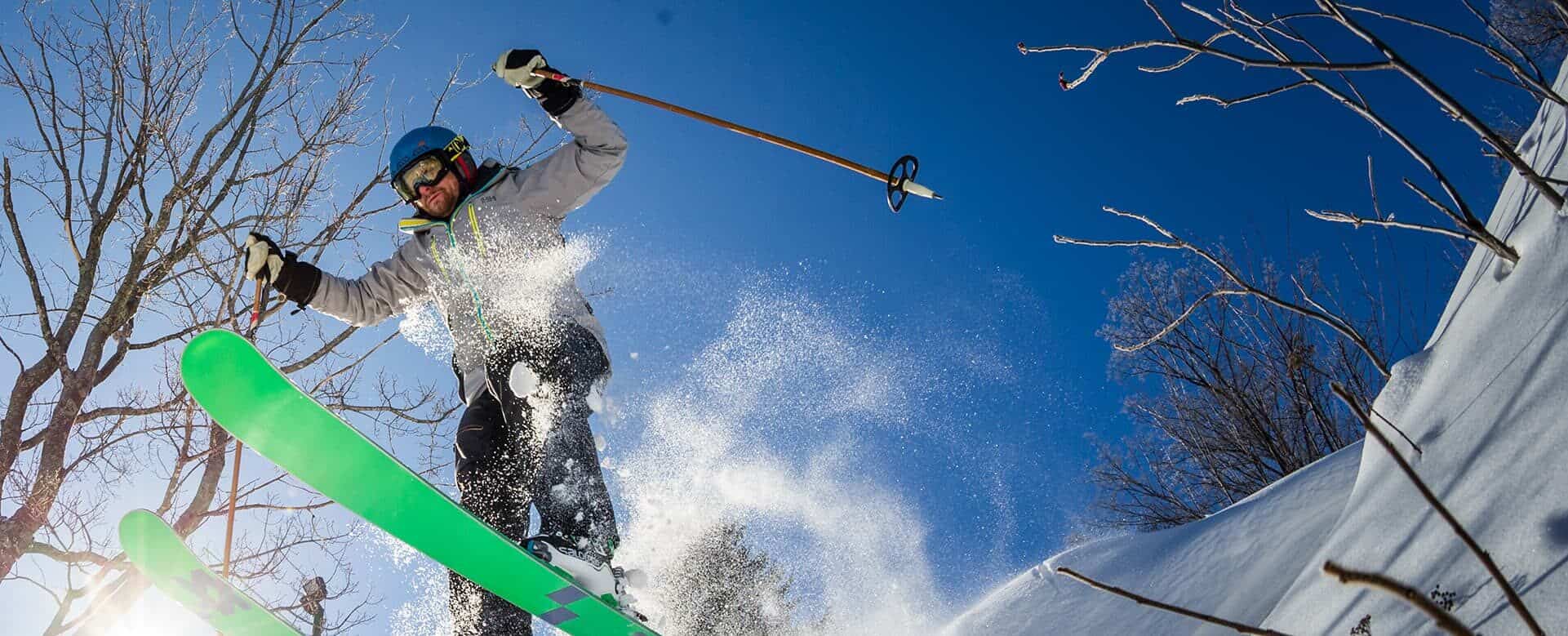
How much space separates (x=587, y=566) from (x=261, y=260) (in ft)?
5.56

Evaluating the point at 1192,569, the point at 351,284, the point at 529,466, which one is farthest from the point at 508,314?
the point at 1192,569

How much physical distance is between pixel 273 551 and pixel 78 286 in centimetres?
243

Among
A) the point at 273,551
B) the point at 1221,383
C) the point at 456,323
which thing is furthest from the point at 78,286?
the point at 1221,383

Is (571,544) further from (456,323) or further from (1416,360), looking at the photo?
(1416,360)

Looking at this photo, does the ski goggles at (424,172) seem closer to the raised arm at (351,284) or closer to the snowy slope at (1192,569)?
the raised arm at (351,284)

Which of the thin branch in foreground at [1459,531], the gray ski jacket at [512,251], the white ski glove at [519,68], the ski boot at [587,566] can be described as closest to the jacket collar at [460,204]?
the gray ski jacket at [512,251]

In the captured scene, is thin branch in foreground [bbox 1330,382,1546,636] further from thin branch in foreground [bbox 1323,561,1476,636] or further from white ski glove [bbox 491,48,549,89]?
white ski glove [bbox 491,48,549,89]

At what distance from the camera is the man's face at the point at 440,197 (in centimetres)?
328

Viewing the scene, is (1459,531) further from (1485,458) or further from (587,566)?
(587,566)

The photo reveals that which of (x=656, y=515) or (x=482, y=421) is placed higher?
(x=656, y=515)

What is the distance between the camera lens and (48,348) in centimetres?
536

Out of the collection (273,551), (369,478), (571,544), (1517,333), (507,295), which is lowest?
(1517,333)

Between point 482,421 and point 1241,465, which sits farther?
point 1241,465

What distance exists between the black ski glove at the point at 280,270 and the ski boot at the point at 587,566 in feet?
4.70
